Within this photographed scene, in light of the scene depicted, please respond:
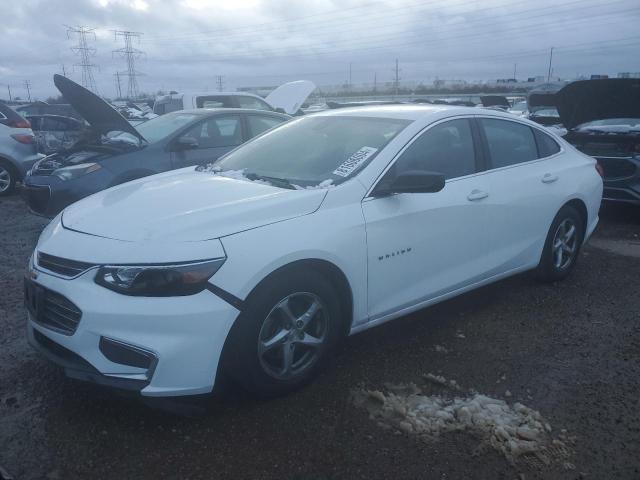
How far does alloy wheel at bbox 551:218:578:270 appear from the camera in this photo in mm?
A: 5062

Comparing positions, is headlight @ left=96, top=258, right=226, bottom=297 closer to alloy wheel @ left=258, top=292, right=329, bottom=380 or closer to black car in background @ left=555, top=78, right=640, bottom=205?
alloy wheel @ left=258, top=292, right=329, bottom=380

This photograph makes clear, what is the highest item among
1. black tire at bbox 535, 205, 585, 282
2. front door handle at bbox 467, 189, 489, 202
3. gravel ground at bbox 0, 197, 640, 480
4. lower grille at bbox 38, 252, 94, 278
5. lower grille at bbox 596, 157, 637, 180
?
front door handle at bbox 467, 189, 489, 202

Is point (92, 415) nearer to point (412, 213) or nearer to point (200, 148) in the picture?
point (412, 213)

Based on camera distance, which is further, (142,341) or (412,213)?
(412,213)

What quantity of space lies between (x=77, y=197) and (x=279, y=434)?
436 centimetres

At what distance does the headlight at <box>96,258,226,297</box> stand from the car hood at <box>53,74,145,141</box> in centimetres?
367

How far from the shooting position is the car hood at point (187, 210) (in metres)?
2.95

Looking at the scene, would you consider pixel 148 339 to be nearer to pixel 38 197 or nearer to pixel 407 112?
pixel 407 112

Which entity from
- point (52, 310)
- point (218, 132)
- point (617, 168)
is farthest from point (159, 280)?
point (617, 168)

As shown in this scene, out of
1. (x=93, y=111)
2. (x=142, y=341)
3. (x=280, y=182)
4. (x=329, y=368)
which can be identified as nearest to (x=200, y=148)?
(x=93, y=111)

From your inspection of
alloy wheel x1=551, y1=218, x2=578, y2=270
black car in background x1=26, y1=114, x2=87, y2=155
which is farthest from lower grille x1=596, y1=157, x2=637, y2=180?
black car in background x1=26, y1=114, x2=87, y2=155

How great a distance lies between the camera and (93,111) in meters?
6.30

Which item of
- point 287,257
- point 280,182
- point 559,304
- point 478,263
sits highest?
point 280,182

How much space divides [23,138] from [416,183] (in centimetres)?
887
